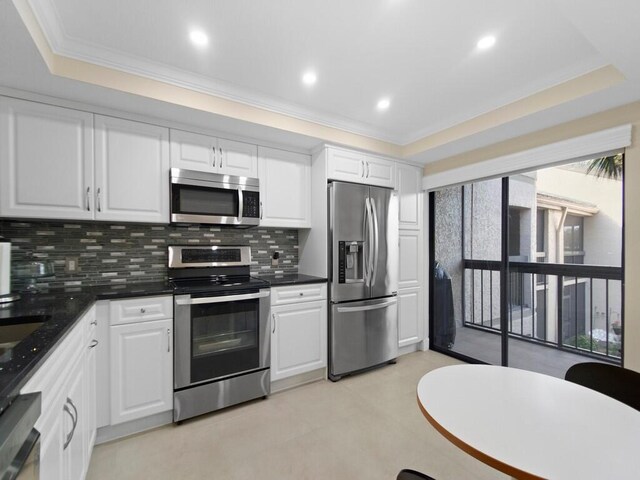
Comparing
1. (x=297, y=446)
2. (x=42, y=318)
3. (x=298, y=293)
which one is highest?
(x=42, y=318)

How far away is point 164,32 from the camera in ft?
5.61

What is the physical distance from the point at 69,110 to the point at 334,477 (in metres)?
2.89

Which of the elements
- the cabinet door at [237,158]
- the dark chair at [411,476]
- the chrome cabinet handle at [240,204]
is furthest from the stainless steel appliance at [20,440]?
the cabinet door at [237,158]

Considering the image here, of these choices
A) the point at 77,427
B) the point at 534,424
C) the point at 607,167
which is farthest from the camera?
the point at 607,167

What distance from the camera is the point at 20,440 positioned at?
2.04ft

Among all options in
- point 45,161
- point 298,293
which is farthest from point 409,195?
point 45,161

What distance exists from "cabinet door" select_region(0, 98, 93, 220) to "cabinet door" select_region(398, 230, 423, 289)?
2.94 metres

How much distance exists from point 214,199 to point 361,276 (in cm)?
156

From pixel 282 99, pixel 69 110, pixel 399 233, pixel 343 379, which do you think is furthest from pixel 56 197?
pixel 399 233

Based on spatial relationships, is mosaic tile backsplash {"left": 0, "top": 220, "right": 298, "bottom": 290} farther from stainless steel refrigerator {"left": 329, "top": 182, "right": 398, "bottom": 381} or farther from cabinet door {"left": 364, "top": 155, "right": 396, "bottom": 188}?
cabinet door {"left": 364, "top": 155, "right": 396, "bottom": 188}

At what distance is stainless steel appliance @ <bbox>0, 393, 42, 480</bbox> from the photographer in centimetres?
56

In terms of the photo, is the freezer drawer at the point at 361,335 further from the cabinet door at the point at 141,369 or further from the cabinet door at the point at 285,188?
the cabinet door at the point at 141,369

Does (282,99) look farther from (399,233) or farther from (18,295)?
(18,295)

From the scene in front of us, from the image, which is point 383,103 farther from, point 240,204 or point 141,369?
point 141,369
